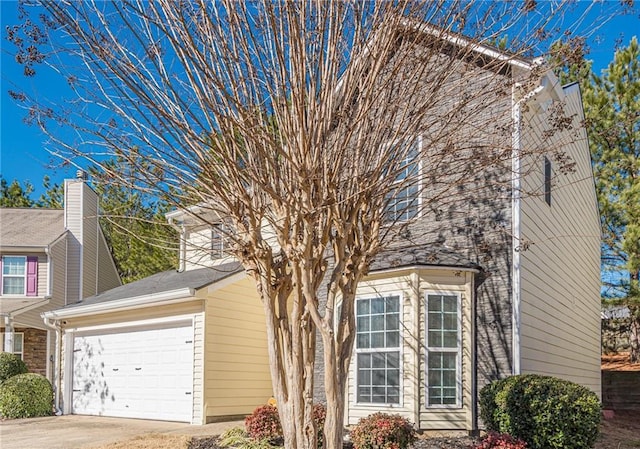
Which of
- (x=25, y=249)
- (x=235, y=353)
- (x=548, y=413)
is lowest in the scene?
(x=548, y=413)

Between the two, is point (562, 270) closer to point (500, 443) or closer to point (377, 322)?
point (377, 322)

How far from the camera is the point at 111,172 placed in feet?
20.6

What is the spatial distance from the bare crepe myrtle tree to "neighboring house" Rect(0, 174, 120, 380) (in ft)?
48.8

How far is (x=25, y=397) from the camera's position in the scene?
14.4 meters

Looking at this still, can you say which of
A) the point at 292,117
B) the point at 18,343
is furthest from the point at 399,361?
the point at 18,343

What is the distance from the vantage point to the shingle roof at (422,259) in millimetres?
10164

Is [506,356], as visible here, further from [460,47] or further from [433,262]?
[460,47]

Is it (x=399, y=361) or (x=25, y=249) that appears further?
(x=25, y=249)

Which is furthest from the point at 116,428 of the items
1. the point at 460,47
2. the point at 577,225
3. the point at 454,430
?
the point at 577,225

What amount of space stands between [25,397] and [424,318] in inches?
378

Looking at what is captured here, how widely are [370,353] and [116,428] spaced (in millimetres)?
4828

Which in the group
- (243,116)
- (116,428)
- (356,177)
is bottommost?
(116,428)

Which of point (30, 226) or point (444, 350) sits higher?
point (30, 226)

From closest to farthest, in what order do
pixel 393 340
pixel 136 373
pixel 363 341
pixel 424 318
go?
1. pixel 424 318
2. pixel 393 340
3. pixel 363 341
4. pixel 136 373
